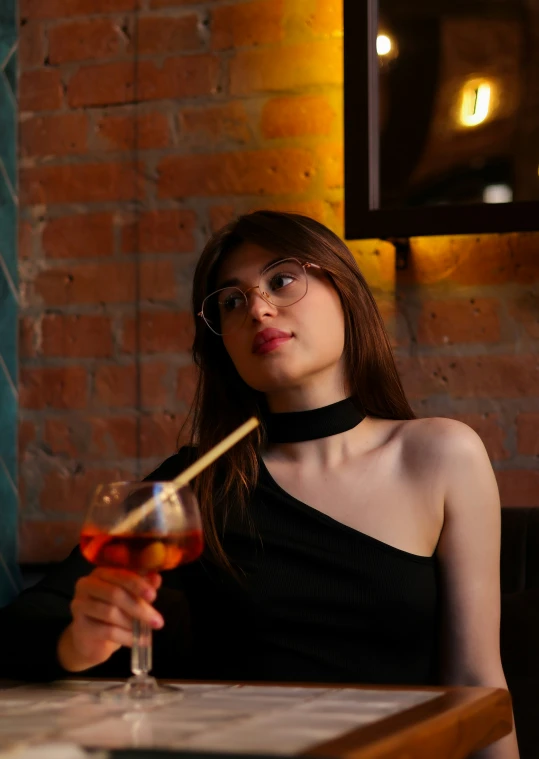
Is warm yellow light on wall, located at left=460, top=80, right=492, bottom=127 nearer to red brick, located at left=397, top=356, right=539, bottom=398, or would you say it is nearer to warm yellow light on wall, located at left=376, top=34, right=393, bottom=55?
warm yellow light on wall, located at left=376, top=34, right=393, bottom=55

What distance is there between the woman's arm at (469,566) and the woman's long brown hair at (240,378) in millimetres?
188

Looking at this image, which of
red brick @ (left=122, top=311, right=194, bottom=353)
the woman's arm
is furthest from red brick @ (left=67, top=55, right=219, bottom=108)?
the woman's arm

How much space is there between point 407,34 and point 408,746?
1.47 m

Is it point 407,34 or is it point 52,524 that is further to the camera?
point 52,524

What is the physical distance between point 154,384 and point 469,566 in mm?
925

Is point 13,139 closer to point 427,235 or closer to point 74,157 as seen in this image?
point 74,157

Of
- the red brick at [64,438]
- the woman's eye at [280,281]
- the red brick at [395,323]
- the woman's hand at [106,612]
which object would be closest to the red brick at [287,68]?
the red brick at [395,323]

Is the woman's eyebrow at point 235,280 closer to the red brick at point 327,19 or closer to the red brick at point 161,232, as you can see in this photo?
the red brick at point 161,232

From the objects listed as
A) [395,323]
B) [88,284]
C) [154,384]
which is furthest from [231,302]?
[88,284]

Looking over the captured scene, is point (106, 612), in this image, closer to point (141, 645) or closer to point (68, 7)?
point (141, 645)

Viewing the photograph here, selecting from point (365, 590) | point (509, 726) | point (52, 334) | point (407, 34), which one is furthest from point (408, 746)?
point (52, 334)

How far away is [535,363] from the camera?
1972 millimetres

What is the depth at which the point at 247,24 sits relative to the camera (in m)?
2.16

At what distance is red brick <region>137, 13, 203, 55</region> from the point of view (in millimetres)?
2203
